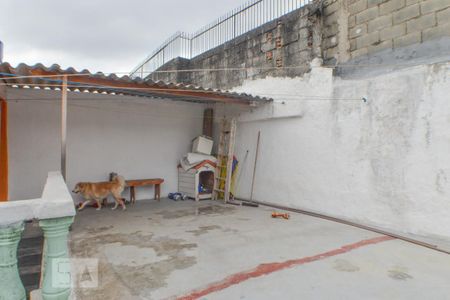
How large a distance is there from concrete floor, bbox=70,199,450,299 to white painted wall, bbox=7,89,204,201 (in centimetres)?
170

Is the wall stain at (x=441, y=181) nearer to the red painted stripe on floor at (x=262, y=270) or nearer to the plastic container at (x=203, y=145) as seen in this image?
the red painted stripe on floor at (x=262, y=270)

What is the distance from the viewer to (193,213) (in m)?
6.06

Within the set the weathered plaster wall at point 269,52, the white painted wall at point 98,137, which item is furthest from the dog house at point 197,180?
the weathered plaster wall at point 269,52

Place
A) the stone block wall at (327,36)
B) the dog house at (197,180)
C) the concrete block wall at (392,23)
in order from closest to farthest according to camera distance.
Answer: the concrete block wall at (392,23), the stone block wall at (327,36), the dog house at (197,180)

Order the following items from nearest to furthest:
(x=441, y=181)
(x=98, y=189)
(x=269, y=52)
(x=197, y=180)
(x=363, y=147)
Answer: (x=441, y=181)
(x=363, y=147)
(x=98, y=189)
(x=269, y=52)
(x=197, y=180)

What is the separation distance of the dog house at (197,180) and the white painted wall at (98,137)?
31cm

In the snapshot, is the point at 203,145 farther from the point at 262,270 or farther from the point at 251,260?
the point at 262,270

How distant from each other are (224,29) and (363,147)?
5.44 m

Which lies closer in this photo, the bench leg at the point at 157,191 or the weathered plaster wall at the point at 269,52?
the weathered plaster wall at the point at 269,52

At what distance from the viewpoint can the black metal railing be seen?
6934mm

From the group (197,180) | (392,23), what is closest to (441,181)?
(392,23)

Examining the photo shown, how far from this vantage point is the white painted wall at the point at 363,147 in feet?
13.7

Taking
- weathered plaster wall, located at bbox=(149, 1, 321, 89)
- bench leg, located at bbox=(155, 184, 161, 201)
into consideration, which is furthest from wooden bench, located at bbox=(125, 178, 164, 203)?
weathered plaster wall, located at bbox=(149, 1, 321, 89)

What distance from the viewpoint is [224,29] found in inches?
338
